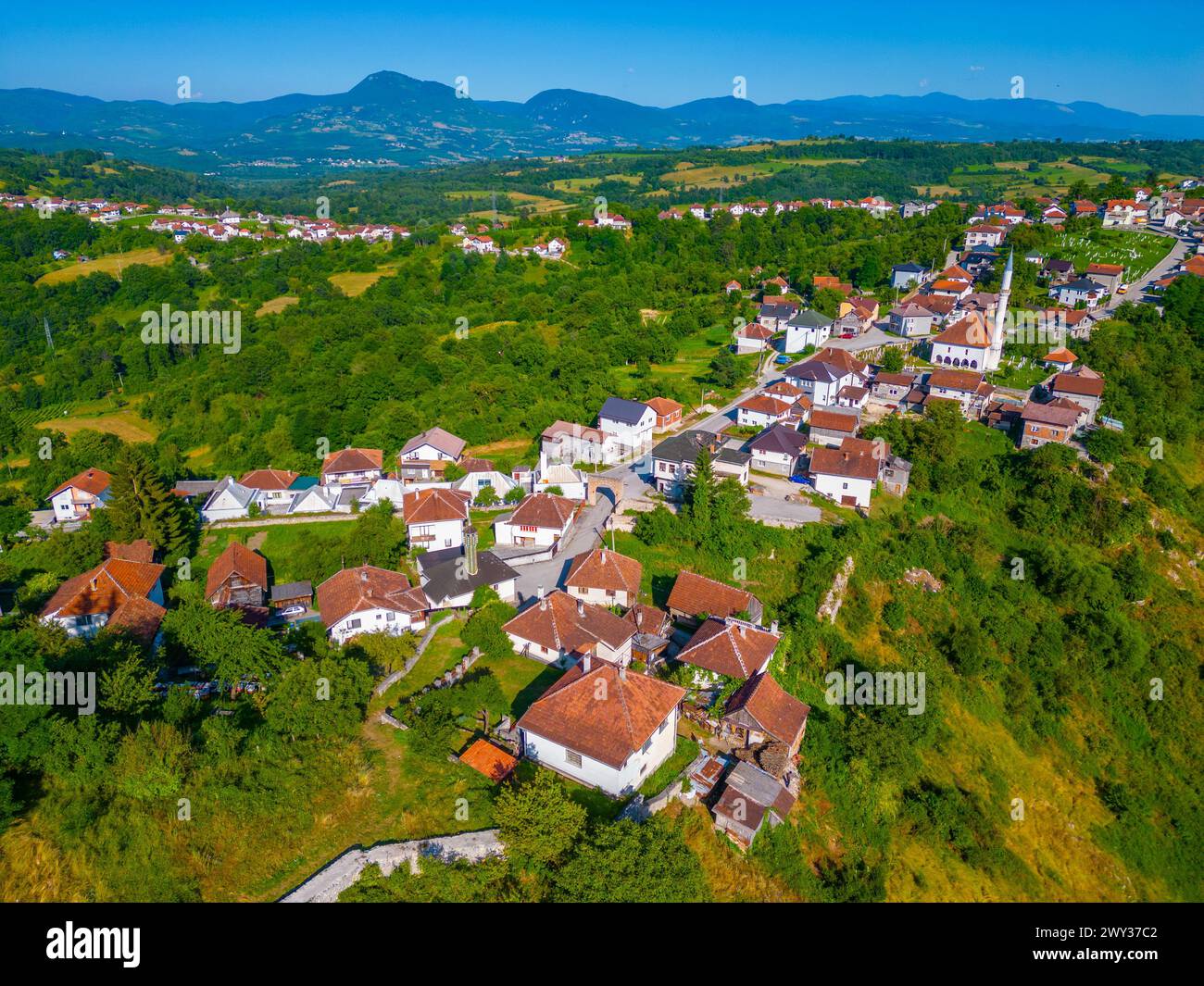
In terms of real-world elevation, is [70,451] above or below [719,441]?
below

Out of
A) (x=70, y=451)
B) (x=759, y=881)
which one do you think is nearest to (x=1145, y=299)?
(x=759, y=881)

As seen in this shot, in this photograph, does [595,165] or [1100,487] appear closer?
[1100,487]

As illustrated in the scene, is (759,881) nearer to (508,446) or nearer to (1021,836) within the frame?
(1021,836)

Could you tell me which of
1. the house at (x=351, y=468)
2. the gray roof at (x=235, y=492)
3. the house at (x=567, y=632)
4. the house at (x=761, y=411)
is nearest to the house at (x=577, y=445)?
the house at (x=761, y=411)

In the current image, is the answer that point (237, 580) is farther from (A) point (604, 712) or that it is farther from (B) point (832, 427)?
(B) point (832, 427)

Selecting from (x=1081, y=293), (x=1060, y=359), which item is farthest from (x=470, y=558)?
(x=1081, y=293)
